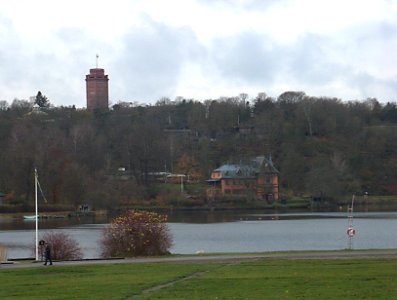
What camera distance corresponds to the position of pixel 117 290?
72.5ft

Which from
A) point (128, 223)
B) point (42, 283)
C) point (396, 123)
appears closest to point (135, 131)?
point (396, 123)

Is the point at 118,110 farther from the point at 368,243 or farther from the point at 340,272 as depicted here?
the point at 340,272

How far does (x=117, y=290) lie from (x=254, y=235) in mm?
39734

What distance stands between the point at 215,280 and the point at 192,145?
126843mm

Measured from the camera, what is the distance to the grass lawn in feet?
68.4

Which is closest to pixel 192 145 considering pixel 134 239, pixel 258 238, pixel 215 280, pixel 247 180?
pixel 247 180

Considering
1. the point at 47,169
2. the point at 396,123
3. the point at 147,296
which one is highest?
the point at 396,123

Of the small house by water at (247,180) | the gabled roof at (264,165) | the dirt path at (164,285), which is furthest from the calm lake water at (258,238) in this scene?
the gabled roof at (264,165)

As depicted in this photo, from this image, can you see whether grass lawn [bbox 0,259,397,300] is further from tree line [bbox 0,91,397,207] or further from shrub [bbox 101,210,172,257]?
tree line [bbox 0,91,397,207]

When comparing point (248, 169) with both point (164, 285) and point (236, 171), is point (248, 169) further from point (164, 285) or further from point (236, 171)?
point (164, 285)

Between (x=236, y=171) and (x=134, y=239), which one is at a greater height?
(x=236, y=171)

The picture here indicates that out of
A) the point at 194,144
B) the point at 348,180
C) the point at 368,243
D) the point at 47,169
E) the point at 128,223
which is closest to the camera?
the point at 128,223

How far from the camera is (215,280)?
24.1 meters

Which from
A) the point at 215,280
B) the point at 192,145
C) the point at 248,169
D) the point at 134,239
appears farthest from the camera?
the point at 192,145
